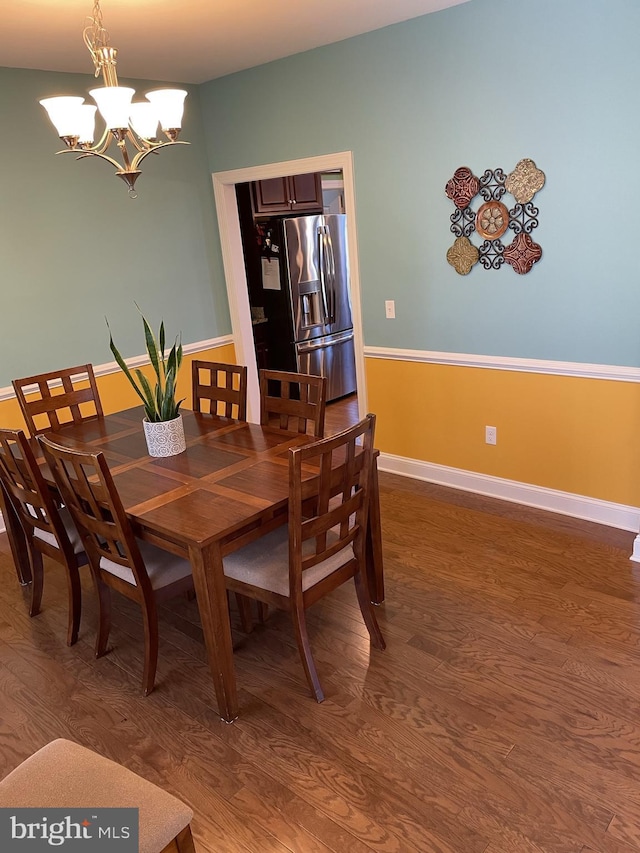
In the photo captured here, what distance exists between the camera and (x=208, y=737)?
2137mm

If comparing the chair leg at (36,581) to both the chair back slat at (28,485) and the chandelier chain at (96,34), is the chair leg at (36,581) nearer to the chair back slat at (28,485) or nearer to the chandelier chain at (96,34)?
the chair back slat at (28,485)

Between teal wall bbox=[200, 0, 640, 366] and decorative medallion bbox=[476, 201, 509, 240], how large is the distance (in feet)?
0.59

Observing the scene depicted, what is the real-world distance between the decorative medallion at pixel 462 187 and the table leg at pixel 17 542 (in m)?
2.74

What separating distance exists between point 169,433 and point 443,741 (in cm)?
157

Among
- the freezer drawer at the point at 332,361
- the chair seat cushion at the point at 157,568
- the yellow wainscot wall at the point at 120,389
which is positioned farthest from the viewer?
the freezer drawer at the point at 332,361

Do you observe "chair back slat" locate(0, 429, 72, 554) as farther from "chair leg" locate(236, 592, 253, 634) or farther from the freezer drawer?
A: the freezer drawer

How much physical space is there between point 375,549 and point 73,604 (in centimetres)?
132

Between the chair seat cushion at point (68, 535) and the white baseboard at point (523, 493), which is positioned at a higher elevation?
the chair seat cushion at point (68, 535)

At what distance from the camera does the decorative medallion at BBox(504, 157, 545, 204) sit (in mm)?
3049

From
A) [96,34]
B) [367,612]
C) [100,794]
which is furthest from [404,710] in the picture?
[96,34]

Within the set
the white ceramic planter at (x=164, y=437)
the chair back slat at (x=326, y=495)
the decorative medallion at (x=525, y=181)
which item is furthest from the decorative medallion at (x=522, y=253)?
the white ceramic planter at (x=164, y=437)

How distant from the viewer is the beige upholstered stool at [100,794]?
4.23 ft

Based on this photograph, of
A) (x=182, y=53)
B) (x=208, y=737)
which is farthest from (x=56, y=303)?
(x=208, y=737)

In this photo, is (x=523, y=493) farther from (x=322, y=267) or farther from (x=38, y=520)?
(x=322, y=267)
